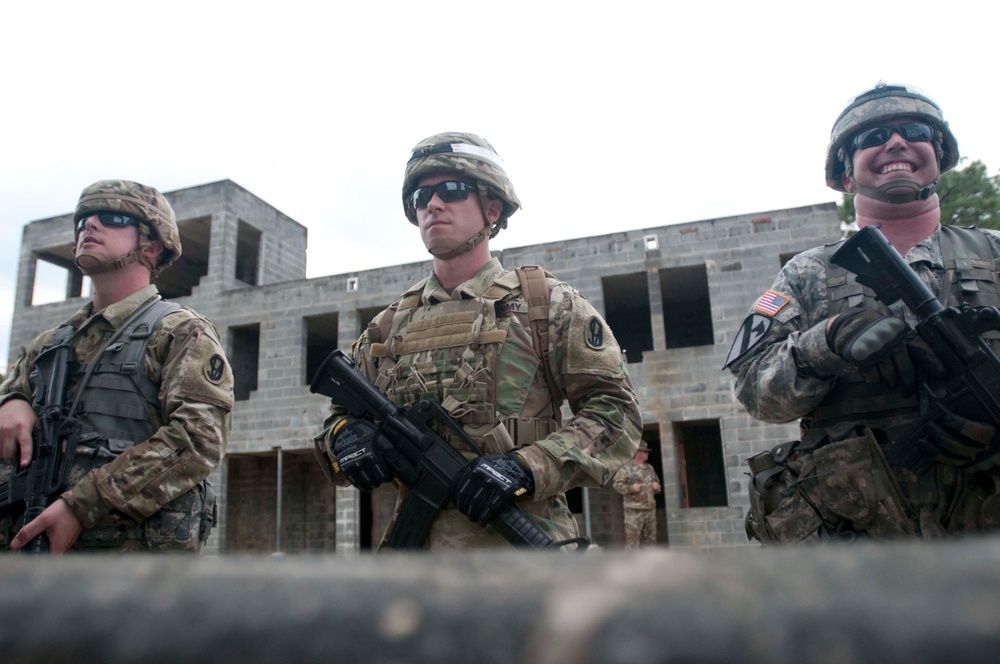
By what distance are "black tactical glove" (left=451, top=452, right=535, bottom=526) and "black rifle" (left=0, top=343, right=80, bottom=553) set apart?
172cm

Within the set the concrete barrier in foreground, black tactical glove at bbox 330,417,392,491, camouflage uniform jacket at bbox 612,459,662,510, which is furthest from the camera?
camouflage uniform jacket at bbox 612,459,662,510

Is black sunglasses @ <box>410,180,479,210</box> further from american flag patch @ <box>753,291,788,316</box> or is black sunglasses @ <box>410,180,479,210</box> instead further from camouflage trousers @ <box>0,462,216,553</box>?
camouflage trousers @ <box>0,462,216,553</box>

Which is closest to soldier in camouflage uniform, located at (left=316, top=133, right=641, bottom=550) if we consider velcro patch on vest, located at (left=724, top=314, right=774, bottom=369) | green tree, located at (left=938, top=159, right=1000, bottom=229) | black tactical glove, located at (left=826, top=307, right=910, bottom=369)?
velcro patch on vest, located at (left=724, top=314, right=774, bottom=369)

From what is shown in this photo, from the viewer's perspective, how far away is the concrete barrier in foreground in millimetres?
303

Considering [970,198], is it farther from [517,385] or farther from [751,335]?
[517,385]

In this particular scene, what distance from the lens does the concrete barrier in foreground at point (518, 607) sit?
30cm

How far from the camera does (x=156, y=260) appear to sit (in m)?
3.70

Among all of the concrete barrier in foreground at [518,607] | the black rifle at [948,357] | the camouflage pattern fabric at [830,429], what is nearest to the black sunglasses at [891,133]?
the camouflage pattern fabric at [830,429]

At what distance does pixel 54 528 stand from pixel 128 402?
60 centimetres

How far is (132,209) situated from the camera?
349 cm

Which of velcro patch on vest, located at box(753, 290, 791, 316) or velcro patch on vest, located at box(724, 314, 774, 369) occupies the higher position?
velcro patch on vest, located at box(753, 290, 791, 316)

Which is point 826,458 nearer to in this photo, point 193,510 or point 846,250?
point 846,250

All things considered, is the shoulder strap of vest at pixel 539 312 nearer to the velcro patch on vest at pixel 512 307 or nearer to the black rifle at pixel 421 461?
the velcro patch on vest at pixel 512 307

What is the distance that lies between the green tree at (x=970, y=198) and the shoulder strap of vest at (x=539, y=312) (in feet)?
43.1
